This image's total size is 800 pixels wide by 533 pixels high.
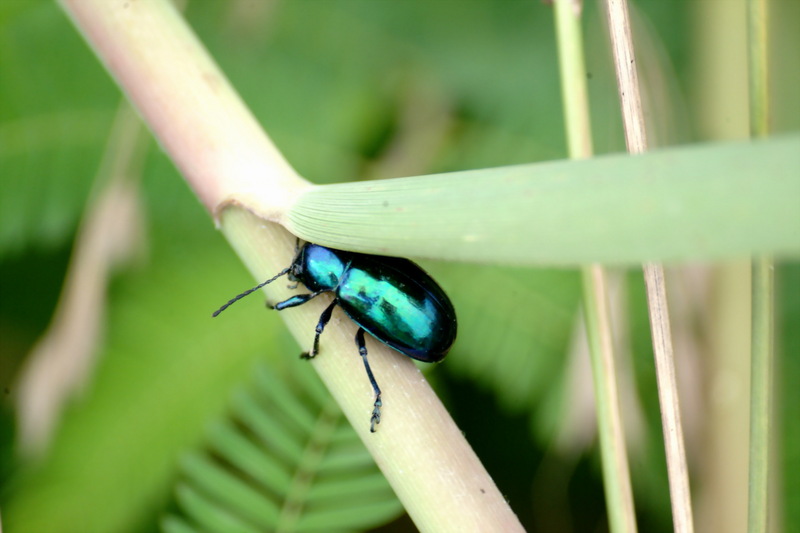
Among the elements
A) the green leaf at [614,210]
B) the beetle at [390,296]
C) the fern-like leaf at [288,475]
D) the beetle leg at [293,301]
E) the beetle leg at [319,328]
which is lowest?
the fern-like leaf at [288,475]

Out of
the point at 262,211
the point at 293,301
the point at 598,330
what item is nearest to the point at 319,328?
the point at 293,301

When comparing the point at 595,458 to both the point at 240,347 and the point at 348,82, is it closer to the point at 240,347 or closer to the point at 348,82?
the point at 240,347

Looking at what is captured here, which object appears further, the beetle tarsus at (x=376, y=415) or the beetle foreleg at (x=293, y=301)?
the beetle foreleg at (x=293, y=301)

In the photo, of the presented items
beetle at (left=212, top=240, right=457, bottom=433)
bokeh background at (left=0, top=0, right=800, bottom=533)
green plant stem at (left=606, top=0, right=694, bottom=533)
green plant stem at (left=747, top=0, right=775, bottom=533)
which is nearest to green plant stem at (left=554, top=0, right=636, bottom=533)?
green plant stem at (left=606, top=0, right=694, bottom=533)

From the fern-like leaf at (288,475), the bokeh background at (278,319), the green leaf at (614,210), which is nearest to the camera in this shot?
the green leaf at (614,210)

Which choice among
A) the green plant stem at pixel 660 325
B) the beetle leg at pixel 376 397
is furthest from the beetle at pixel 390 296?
the green plant stem at pixel 660 325

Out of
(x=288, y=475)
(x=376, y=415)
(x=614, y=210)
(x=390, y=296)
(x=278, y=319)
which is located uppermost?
(x=614, y=210)

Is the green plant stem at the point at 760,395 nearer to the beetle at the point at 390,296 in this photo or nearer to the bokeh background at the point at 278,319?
the beetle at the point at 390,296

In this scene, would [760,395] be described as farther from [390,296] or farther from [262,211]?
[390,296]
